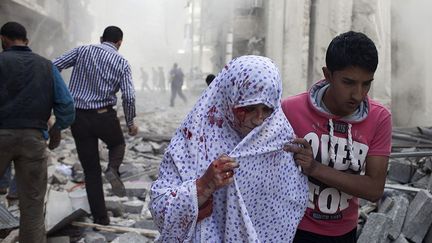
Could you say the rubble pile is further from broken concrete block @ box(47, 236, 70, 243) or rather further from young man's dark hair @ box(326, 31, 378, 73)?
broken concrete block @ box(47, 236, 70, 243)

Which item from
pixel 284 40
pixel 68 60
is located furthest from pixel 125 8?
pixel 68 60

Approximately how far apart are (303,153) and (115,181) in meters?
3.35

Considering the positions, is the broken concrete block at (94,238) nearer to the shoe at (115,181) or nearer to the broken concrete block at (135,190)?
the shoe at (115,181)

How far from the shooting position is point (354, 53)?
5.73 feet

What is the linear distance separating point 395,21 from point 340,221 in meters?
8.59

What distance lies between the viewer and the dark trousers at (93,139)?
412cm

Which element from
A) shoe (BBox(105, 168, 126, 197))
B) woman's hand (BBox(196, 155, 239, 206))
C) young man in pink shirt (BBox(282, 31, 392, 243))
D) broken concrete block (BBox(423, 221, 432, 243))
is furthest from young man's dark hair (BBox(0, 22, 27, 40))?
broken concrete block (BBox(423, 221, 432, 243))

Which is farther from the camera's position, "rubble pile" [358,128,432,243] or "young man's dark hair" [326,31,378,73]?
"rubble pile" [358,128,432,243]

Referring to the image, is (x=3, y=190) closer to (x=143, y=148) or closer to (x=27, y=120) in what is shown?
(x=27, y=120)

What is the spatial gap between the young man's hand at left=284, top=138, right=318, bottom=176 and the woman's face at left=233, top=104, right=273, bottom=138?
18 centimetres

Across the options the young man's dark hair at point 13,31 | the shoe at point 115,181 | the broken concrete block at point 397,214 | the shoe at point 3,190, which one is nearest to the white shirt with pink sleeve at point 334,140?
the broken concrete block at point 397,214

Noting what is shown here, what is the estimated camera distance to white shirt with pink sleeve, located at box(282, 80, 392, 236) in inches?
72.6

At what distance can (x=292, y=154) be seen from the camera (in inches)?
69.2

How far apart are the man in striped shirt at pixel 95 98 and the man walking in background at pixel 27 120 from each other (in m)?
0.75
